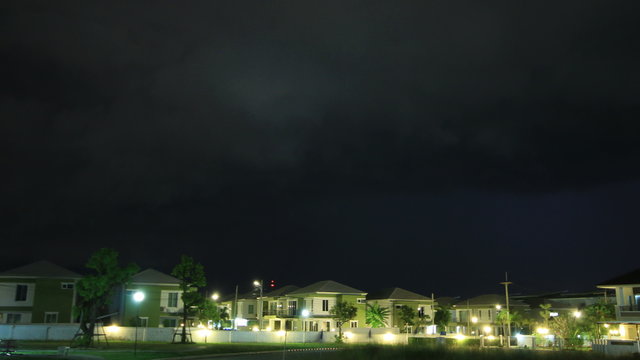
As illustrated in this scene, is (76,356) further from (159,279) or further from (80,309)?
(159,279)

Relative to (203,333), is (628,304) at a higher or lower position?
higher

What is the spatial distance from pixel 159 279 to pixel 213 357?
124 ft

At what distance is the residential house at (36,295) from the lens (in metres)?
61.0

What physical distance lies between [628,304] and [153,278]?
55.4 m

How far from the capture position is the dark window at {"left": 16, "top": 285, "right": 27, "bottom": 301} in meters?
61.7

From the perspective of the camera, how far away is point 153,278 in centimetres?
7312

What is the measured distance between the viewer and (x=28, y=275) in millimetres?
62500

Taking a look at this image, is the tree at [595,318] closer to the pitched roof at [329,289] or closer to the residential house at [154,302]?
the pitched roof at [329,289]

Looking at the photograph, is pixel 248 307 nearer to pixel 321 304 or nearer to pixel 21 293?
pixel 321 304

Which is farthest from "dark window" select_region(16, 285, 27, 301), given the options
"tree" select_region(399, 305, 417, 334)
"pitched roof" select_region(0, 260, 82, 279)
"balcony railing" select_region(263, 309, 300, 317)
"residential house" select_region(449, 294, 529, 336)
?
"residential house" select_region(449, 294, 529, 336)

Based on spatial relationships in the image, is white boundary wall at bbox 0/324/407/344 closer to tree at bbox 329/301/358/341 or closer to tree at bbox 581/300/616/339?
tree at bbox 329/301/358/341

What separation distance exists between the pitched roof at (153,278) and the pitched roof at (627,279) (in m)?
51.2

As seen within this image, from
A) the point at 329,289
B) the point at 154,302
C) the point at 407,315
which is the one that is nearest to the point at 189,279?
the point at 154,302

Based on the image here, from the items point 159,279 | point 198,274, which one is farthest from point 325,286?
point 198,274
